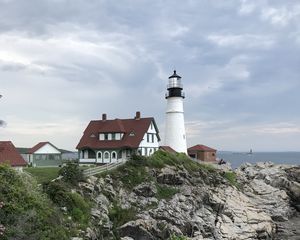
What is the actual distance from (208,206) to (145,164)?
273 inches

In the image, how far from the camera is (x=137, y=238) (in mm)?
28141

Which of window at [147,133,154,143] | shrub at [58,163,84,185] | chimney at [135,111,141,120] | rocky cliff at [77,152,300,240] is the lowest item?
rocky cliff at [77,152,300,240]

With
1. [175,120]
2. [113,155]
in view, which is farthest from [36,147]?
[175,120]

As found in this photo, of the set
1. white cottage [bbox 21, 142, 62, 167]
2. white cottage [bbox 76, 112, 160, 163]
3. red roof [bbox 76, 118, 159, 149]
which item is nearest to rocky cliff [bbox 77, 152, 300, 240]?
white cottage [bbox 76, 112, 160, 163]

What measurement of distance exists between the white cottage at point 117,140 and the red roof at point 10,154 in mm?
13493

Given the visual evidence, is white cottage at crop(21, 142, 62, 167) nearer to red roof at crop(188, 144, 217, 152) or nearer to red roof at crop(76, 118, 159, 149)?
red roof at crop(76, 118, 159, 149)

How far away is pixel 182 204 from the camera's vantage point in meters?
36.3

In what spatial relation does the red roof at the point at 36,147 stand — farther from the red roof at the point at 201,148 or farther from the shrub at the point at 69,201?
the red roof at the point at 201,148

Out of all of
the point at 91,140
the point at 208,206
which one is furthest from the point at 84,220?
the point at 91,140

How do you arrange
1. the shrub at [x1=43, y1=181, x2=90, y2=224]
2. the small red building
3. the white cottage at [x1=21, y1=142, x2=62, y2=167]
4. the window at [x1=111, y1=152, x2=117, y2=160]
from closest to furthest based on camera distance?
1. the shrub at [x1=43, y1=181, x2=90, y2=224]
2. the white cottage at [x1=21, y1=142, x2=62, y2=167]
3. the window at [x1=111, y1=152, x2=117, y2=160]
4. the small red building

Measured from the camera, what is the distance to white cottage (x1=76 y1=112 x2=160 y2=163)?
170 feet

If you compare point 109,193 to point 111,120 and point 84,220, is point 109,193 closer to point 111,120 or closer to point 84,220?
point 84,220

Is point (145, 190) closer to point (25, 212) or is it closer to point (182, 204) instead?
point (182, 204)

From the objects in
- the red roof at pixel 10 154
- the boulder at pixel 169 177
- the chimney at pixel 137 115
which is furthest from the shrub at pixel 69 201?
the chimney at pixel 137 115
